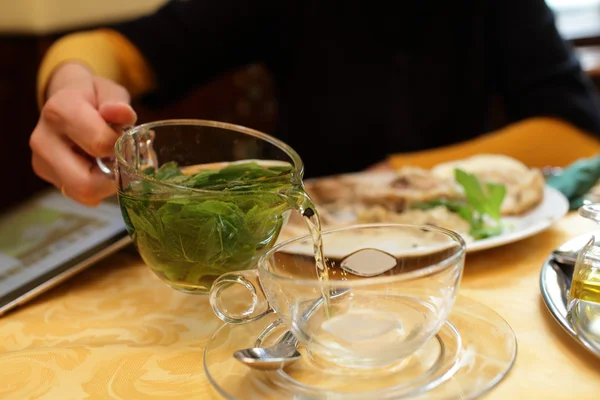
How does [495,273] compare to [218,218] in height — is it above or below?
below

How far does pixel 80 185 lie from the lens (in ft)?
2.46

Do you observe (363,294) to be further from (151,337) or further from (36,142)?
(36,142)

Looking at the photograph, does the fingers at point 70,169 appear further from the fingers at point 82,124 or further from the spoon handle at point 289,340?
the spoon handle at point 289,340

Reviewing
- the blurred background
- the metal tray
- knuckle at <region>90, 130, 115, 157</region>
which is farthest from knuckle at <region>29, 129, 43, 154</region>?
the blurred background

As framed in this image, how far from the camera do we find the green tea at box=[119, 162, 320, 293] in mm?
568

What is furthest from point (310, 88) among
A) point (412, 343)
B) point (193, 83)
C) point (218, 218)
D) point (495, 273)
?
point (412, 343)

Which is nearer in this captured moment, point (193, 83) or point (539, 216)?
point (539, 216)

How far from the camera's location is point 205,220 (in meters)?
0.57

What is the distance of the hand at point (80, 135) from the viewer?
707 millimetres

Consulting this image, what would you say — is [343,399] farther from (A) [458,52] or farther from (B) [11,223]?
(A) [458,52]

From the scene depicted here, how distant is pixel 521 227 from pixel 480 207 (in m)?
0.07

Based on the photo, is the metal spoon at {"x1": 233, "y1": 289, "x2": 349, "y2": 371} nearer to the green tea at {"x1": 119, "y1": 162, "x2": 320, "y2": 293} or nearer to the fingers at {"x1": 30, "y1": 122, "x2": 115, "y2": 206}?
the green tea at {"x1": 119, "y1": 162, "x2": 320, "y2": 293}

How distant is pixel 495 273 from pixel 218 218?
37 centimetres

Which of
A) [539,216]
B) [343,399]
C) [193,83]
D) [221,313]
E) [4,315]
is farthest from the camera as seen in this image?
A: [193,83]
